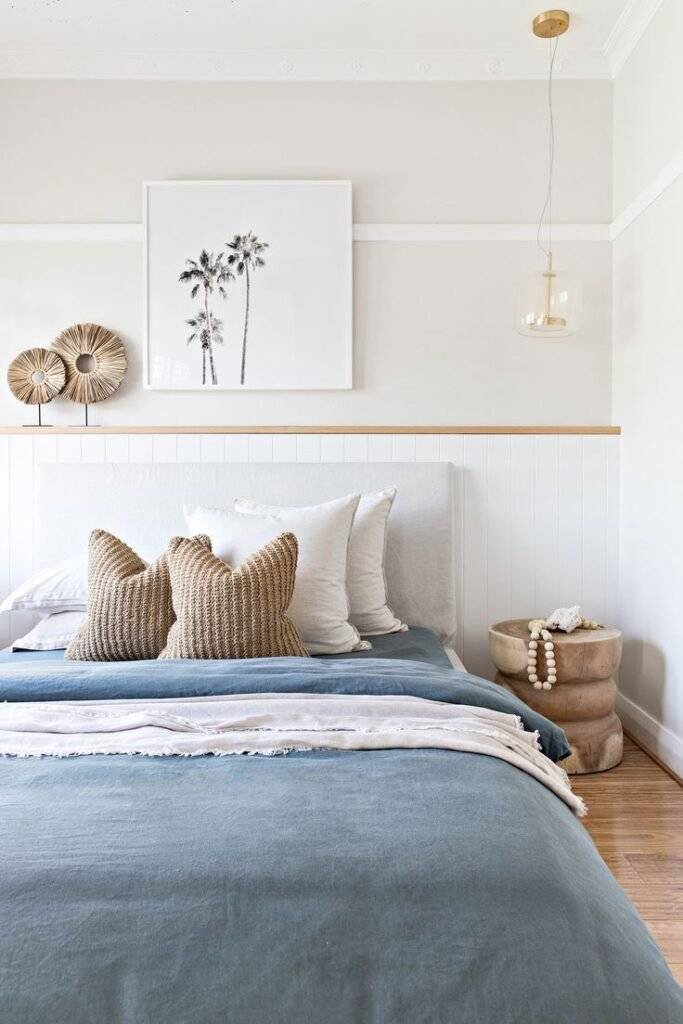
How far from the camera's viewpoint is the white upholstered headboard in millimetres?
3115

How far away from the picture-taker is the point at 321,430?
3.26 meters

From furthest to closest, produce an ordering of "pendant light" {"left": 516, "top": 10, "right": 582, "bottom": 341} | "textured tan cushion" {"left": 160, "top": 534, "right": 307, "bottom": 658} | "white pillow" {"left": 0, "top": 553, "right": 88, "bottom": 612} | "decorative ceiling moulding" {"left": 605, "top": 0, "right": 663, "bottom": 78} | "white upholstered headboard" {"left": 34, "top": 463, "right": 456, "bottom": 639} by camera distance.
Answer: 1. "white upholstered headboard" {"left": 34, "top": 463, "right": 456, "bottom": 639}
2. "pendant light" {"left": 516, "top": 10, "right": 582, "bottom": 341}
3. "decorative ceiling moulding" {"left": 605, "top": 0, "right": 663, "bottom": 78}
4. "white pillow" {"left": 0, "top": 553, "right": 88, "bottom": 612}
5. "textured tan cushion" {"left": 160, "top": 534, "right": 307, "bottom": 658}

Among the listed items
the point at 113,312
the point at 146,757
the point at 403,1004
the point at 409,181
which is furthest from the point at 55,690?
the point at 409,181

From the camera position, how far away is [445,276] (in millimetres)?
3307

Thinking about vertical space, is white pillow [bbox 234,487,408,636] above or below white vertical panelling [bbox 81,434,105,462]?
below

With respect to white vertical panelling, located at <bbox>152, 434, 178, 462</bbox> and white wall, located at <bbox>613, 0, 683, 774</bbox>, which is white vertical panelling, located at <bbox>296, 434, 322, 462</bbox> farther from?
white wall, located at <bbox>613, 0, 683, 774</bbox>

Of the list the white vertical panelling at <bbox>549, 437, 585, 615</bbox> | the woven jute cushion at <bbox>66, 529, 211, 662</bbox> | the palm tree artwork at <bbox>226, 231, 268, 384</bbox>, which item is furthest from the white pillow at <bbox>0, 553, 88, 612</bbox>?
the white vertical panelling at <bbox>549, 437, 585, 615</bbox>

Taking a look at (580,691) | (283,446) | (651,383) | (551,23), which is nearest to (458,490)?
(283,446)

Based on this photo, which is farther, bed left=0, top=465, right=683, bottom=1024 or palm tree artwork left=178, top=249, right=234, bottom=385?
palm tree artwork left=178, top=249, right=234, bottom=385

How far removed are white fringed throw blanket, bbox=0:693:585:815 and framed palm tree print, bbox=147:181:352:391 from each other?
6.16 feet

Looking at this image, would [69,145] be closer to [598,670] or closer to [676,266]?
[676,266]

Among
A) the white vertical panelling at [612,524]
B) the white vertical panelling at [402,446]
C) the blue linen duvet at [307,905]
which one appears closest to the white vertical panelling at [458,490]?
the white vertical panelling at [402,446]

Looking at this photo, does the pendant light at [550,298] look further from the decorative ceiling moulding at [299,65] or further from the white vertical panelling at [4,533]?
the white vertical panelling at [4,533]

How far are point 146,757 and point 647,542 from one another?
2.15 meters
